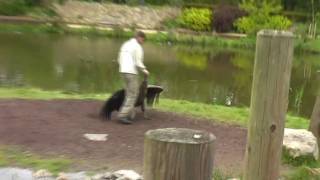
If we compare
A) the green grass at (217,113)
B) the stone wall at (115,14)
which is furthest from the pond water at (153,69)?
the stone wall at (115,14)

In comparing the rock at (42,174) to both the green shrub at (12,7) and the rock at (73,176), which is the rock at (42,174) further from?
the green shrub at (12,7)

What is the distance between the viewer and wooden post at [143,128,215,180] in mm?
2572

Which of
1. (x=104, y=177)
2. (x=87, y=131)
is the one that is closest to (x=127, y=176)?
(x=104, y=177)

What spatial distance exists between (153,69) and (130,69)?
13.6 meters

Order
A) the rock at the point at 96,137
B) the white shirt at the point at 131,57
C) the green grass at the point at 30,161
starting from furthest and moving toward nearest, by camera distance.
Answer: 1. the white shirt at the point at 131,57
2. the rock at the point at 96,137
3. the green grass at the point at 30,161

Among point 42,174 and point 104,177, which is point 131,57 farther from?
point 104,177

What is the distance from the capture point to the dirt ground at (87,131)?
8164 millimetres

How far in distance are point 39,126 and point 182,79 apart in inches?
489

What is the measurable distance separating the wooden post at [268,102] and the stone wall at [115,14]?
38301mm

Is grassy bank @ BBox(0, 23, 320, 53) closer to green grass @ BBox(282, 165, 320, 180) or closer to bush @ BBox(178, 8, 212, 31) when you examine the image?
bush @ BBox(178, 8, 212, 31)

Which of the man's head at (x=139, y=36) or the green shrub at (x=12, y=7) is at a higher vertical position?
the green shrub at (x=12, y=7)

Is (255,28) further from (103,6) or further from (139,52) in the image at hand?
(139,52)

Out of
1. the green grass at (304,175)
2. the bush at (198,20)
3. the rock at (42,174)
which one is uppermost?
the bush at (198,20)

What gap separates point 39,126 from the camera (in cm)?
964
